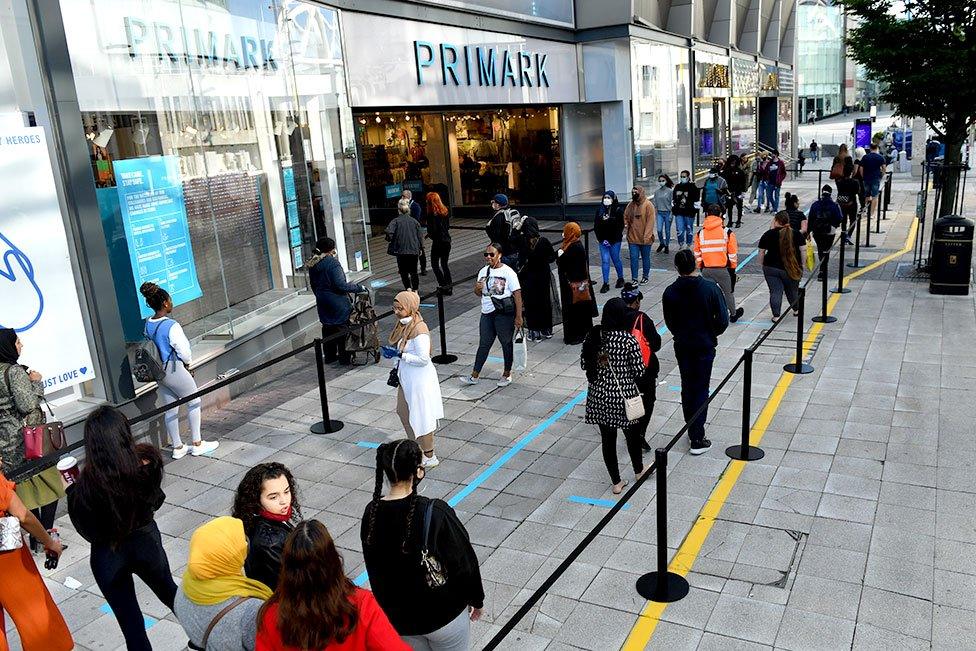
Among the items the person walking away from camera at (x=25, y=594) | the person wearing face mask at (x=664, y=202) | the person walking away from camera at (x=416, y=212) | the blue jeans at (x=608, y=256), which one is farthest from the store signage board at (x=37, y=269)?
the person wearing face mask at (x=664, y=202)

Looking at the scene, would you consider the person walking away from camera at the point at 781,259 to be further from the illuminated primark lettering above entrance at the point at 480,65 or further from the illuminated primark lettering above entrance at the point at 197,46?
the illuminated primark lettering above entrance at the point at 480,65

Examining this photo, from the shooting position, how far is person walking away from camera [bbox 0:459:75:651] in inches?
180

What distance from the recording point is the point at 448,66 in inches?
696

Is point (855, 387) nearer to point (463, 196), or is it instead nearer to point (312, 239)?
point (312, 239)

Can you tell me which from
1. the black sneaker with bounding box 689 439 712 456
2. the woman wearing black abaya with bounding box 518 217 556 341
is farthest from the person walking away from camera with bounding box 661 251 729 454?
the woman wearing black abaya with bounding box 518 217 556 341

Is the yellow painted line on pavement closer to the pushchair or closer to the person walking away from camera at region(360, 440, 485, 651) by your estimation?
the person walking away from camera at region(360, 440, 485, 651)

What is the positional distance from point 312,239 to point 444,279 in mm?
3240

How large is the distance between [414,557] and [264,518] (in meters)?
0.79

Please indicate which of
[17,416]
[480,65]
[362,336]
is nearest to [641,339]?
[17,416]

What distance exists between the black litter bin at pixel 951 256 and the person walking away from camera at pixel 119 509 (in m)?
12.8

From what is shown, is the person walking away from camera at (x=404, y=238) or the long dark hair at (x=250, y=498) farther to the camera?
the person walking away from camera at (x=404, y=238)

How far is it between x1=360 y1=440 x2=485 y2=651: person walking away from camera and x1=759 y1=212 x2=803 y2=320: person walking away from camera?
895 centimetres

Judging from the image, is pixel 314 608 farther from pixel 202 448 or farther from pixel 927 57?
pixel 927 57

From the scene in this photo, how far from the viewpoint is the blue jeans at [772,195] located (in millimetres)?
23120
